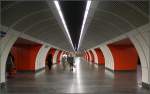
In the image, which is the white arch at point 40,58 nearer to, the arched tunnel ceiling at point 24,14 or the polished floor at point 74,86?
the polished floor at point 74,86

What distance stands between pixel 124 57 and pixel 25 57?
11.0 meters

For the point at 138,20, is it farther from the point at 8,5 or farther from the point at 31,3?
the point at 8,5

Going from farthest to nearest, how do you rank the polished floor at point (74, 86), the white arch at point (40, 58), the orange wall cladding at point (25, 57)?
1. the white arch at point (40, 58)
2. the orange wall cladding at point (25, 57)
3. the polished floor at point (74, 86)

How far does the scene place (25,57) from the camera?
36656mm

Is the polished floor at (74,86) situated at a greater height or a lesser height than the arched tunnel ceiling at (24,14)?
lesser

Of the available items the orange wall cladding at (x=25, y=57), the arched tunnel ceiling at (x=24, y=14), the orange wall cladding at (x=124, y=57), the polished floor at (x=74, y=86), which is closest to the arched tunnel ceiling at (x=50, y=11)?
the arched tunnel ceiling at (x=24, y=14)

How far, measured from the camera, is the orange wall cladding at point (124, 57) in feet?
120

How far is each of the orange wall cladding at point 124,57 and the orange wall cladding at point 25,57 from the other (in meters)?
8.51

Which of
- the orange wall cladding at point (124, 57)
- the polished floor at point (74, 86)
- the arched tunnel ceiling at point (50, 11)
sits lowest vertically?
the polished floor at point (74, 86)

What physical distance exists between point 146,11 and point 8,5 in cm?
557

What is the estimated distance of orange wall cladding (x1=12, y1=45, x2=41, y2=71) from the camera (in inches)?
1419

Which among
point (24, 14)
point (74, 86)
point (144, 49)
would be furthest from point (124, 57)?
point (24, 14)

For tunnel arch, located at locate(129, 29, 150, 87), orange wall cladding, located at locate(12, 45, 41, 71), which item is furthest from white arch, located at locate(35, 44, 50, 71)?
tunnel arch, located at locate(129, 29, 150, 87)

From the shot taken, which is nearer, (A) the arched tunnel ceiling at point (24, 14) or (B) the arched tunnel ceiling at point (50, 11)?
(B) the arched tunnel ceiling at point (50, 11)
